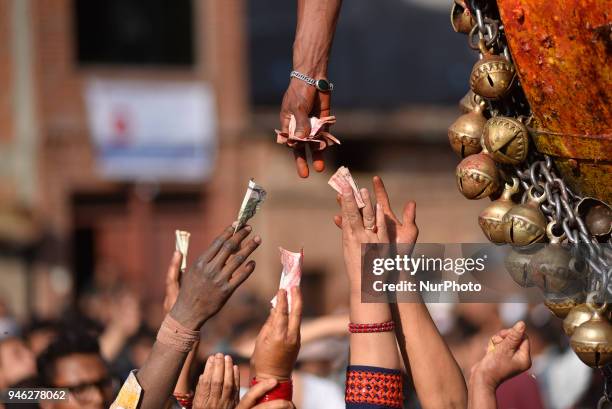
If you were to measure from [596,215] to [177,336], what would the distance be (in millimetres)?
955

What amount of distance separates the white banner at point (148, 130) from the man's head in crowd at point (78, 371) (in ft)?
41.9

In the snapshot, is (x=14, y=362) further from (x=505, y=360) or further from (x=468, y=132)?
(x=468, y=132)

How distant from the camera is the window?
16938 mm

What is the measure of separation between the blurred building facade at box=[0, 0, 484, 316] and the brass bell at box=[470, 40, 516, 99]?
1335 cm

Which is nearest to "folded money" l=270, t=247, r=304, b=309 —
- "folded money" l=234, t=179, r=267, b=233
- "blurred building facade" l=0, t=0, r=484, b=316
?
"folded money" l=234, t=179, r=267, b=233

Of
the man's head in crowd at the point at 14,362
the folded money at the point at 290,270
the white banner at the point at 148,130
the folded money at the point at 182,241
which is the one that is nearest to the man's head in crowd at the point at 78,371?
the man's head in crowd at the point at 14,362

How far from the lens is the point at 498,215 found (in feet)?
7.64

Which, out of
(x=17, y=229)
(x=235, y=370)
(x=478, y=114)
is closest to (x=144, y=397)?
(x=235, y=370)

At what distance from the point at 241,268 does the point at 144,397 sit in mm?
355

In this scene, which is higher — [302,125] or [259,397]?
[302,125]

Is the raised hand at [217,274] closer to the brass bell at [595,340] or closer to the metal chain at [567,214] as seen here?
the metal chain at [567,214]

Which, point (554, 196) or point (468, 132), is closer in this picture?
point (554, 196)

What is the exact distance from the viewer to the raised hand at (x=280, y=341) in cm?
265

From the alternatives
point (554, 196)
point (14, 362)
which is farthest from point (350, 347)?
point (14, 362)
